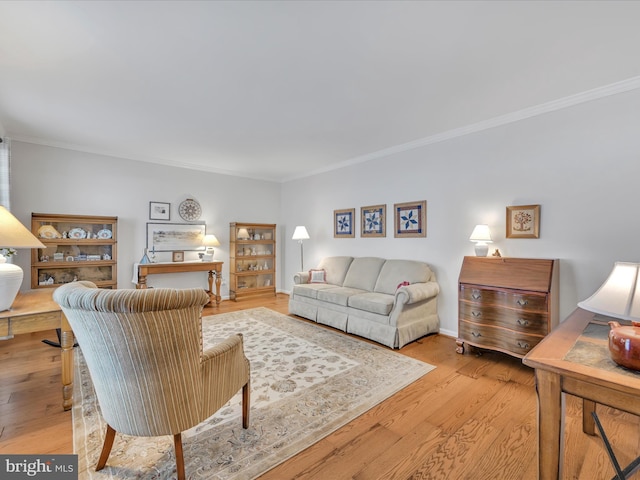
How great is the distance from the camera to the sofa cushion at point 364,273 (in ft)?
14.1

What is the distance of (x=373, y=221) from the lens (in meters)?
4.64

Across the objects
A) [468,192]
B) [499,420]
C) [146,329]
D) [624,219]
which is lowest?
[499,420]

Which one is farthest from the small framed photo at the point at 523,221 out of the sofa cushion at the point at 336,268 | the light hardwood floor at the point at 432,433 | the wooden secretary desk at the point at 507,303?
the sofa cushion at the point at 336,268

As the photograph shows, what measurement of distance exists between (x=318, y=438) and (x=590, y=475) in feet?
4.66

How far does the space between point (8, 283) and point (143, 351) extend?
1473mm

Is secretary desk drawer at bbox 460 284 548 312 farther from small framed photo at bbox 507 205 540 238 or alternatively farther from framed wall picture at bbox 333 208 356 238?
framed wall picture at bbox 333 208 356 238

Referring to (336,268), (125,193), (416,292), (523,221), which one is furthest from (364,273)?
(125,193)

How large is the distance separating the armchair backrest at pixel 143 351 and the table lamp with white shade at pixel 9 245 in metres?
1.02

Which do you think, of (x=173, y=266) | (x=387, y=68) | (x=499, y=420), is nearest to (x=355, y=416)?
(x=499, y=420)

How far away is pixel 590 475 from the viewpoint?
1505 mm

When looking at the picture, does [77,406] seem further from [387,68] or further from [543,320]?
[543,320]

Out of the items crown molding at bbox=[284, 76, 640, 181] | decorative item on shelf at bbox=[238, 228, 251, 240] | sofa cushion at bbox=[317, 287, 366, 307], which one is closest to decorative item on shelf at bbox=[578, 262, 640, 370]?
crown molding at bbox=[284, 76, 640, 181]

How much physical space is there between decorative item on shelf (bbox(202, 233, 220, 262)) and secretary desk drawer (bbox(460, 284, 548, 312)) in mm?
4085

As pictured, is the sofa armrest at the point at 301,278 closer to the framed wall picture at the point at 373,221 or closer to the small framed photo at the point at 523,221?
the framed wall picture at the point at 373,221
